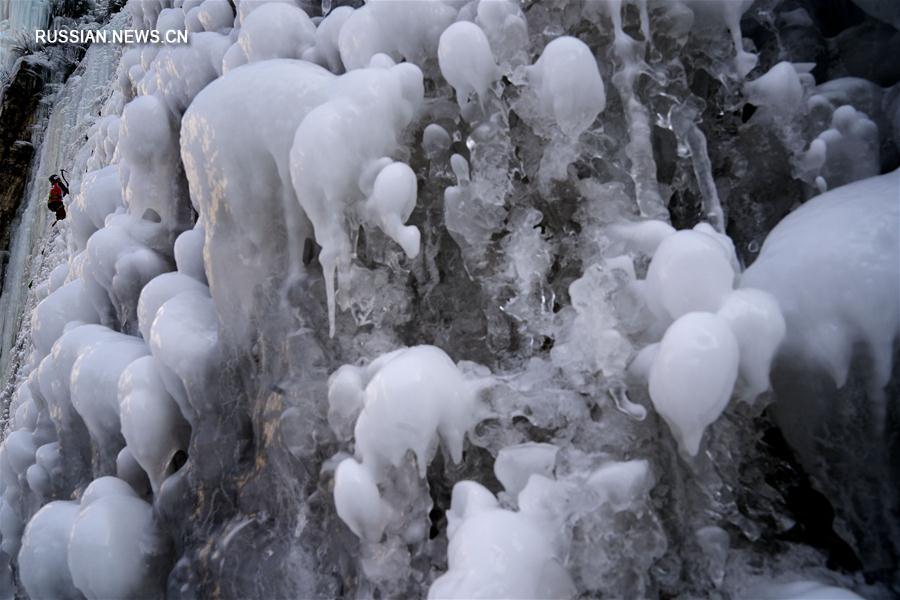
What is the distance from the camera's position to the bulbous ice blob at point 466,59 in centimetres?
176

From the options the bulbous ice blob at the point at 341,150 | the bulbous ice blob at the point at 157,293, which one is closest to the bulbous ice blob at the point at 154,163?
the bulbous ice blob at the point at 157,293

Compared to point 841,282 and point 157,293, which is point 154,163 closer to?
point 157,293

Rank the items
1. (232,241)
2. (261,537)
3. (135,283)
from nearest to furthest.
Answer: (261,537) → (232,241) → (135,283)

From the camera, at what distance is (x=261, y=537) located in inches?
70.1

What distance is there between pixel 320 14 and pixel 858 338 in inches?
81.9

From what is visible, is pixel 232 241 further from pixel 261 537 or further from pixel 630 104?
pixel 630 104

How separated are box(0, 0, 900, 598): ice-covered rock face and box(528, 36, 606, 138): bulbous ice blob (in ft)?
0.03

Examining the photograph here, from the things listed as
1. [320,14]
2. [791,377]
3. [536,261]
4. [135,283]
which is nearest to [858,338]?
[791,377]

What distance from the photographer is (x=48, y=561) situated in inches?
77.4

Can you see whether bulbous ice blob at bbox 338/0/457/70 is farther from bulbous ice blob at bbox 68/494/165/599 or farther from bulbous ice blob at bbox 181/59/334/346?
bulbous ice blob at bbox 68/494/165/599

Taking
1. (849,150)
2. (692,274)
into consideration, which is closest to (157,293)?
(692,274)

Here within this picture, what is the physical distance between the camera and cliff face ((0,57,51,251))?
7625mm

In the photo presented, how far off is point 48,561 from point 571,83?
199 cm

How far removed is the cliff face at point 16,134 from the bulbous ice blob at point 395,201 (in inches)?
297
